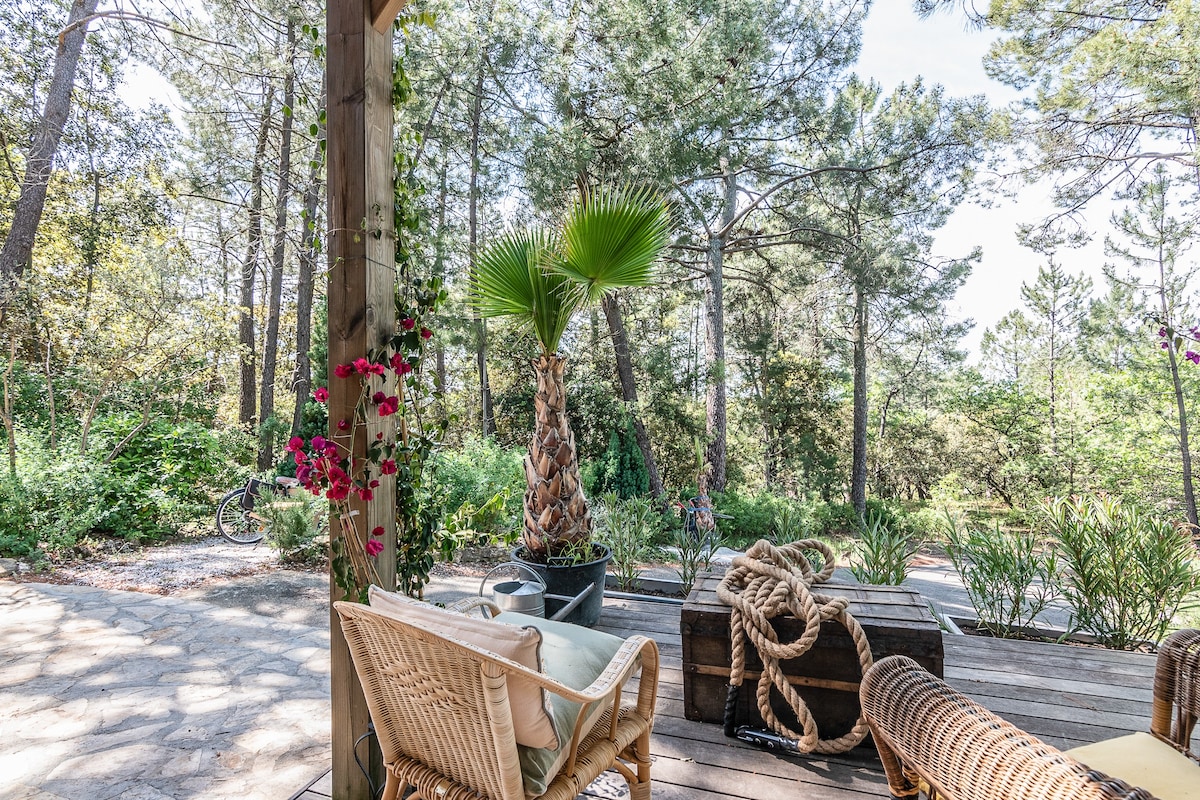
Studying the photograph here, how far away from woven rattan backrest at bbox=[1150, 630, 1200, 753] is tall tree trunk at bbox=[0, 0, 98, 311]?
852 centimetres

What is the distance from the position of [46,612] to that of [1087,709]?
5.19 meters

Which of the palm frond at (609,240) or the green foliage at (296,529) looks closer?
the palm frond at (609,240)

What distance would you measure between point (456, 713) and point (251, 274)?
10351 millimetres

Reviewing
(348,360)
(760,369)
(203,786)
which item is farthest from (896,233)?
(203,786)

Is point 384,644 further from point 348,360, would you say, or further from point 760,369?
point 760,369

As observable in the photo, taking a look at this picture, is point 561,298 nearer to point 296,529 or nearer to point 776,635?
point 776,635

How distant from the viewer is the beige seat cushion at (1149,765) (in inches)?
41.8

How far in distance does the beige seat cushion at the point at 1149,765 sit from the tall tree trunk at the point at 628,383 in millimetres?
7326

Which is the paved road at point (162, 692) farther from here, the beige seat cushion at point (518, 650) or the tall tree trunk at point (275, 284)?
the tall tree trunk at point (275, 284)

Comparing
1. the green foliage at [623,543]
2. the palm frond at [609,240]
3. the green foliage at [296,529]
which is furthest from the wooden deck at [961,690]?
the green foliage at [296,529]

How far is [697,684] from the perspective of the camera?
2.07 meters

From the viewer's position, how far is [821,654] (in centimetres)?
192

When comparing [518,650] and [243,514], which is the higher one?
[518,650]

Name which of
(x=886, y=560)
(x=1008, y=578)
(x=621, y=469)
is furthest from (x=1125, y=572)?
(x=621, y=469)
